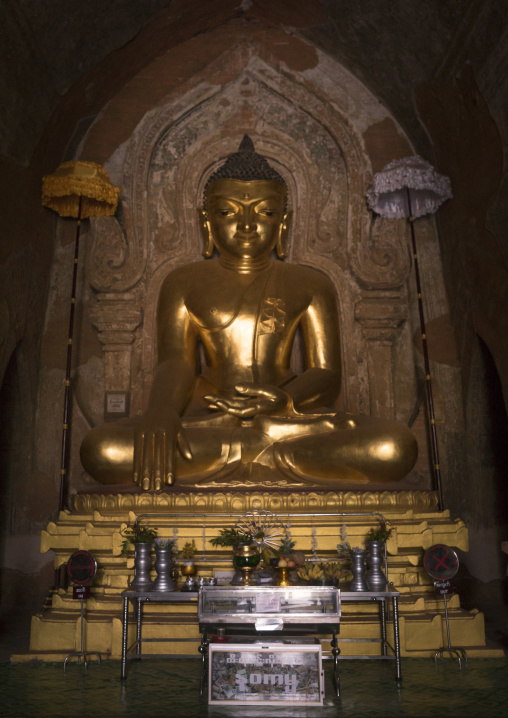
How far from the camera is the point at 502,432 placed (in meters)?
5.49

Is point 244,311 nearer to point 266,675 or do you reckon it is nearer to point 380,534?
point 380,534

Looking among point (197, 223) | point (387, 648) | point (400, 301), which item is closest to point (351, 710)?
point (387, 648)

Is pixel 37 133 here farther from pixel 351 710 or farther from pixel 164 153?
pixel 351 710

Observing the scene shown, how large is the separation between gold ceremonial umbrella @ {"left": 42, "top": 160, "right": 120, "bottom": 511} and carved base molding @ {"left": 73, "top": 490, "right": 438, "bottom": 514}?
109cm

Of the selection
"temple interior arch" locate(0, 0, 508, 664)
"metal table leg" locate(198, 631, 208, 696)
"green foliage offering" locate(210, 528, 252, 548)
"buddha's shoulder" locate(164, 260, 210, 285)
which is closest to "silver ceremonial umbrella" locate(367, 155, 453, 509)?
"temple interior arch" locate(0, 0, 508, 664)

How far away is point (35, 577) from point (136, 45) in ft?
13.7

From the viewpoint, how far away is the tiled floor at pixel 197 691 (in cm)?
259

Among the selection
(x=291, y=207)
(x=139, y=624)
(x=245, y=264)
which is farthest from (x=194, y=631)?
(x=291, y=207)

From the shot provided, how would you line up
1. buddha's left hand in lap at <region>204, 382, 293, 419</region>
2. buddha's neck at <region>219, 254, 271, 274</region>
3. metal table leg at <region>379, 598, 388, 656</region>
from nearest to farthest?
metal table leg at <region>379, 598, 388, 656</region> < buddha's left hand in lap at <region>204, 382, 293, 419</region> < buddha's neck at <region>219, 254, 271, 274</region>

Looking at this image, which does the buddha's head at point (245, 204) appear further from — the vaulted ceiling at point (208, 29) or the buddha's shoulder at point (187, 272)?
the vaulted ceiling at point (208, 29)

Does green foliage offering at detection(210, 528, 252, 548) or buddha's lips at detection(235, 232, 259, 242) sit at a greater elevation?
buddha's lips at detection(235, 232, 259, 242)

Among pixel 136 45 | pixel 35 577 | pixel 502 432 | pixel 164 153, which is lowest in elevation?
pixel 35 577

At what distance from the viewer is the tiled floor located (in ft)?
8.50

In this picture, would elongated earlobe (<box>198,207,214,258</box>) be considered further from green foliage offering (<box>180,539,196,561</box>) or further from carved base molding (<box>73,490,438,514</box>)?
green foliage offering (<box>180,539,196,561</box>)
